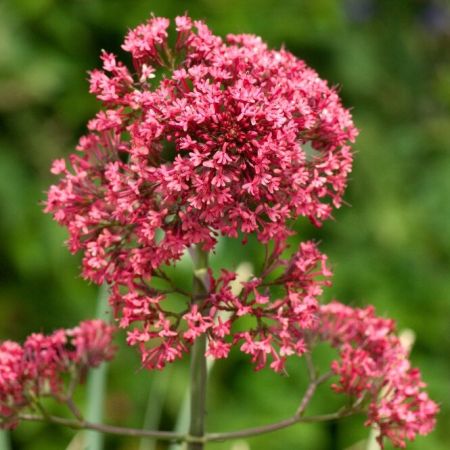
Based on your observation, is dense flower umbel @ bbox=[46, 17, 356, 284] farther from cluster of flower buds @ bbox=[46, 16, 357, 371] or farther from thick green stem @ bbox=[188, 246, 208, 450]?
thick green stem @ bbox=[188, 246, 208, 450]

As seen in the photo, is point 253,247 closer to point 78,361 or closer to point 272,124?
point 78,361

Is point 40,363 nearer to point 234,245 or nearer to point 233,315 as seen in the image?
point 233,315

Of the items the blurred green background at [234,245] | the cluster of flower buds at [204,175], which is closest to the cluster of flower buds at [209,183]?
the cluster of flower buds at [204,175]

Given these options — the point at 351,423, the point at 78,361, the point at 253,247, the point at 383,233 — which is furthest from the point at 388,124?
the point at 78,361

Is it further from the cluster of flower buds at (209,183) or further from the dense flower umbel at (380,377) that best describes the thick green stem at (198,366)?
the dense flower umbel at (380,377)

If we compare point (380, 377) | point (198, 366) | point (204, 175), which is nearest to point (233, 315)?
point (198, 366)
